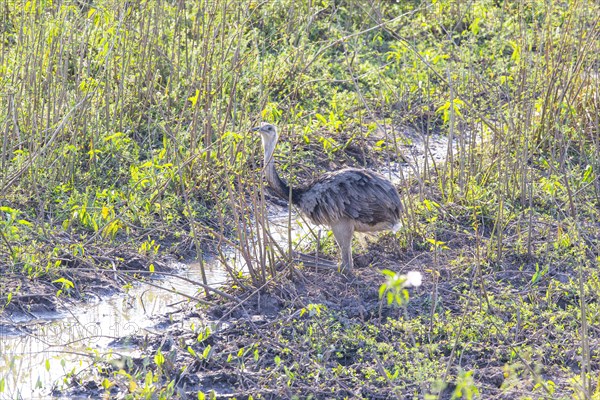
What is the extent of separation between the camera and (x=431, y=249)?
6645mm

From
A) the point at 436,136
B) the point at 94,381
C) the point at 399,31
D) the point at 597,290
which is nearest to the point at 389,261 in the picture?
the point at 597,290

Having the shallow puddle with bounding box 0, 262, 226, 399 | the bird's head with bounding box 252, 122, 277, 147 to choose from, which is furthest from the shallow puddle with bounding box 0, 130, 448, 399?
the bird's head with bounding box 252, 122, 277, 147

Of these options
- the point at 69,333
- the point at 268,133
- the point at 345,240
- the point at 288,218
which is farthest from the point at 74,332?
the point at 268,133

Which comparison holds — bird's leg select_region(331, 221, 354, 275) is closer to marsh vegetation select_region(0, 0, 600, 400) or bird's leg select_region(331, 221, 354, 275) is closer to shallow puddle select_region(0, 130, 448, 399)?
marsh vegetation select_region(0, 0, 600, 400)

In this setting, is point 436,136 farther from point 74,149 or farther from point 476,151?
point 74,149

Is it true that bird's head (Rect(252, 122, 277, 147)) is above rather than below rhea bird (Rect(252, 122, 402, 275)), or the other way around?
above

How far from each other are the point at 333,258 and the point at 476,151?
1.77 meters

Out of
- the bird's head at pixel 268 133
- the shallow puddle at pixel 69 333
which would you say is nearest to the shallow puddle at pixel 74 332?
the shallow puddle at pixel 69 333

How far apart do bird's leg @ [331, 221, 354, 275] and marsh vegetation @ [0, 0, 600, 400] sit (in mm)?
143

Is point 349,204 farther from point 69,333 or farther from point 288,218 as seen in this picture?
point 69,333

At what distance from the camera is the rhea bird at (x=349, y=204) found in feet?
21.5

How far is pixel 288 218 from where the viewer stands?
695cm

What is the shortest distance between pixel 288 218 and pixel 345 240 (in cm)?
50

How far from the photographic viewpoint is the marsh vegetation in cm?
533
